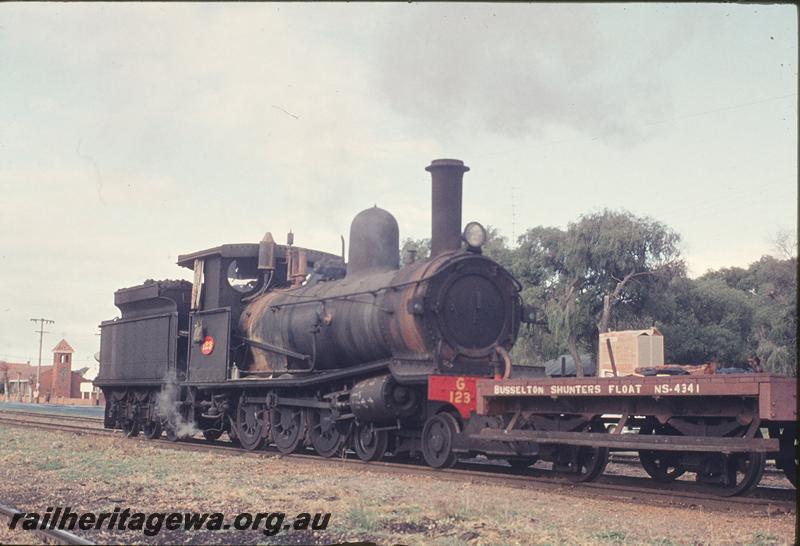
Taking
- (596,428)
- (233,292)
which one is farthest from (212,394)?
(596,428)

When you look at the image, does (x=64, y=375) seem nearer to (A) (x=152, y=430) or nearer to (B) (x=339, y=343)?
(A) (x=152, y=430)

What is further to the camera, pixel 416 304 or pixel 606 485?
pixel 416 304

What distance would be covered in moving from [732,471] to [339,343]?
694 cm

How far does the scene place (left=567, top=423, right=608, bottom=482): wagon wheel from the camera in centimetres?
1125

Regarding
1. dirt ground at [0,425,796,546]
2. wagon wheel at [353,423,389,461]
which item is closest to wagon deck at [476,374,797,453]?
dirt ground at [0,425,796,546]

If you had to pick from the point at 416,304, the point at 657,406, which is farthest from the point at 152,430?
the point at 657,406

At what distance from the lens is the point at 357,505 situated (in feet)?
29.6

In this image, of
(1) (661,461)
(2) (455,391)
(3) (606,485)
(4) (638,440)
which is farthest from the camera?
(2) (455,391)

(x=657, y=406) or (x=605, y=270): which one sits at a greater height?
(x=605, y=270)

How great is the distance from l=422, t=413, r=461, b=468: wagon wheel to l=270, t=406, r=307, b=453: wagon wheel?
10.8ft

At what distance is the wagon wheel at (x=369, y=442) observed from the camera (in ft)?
46.3

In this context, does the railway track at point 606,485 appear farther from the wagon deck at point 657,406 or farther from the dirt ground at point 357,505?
the wagon deck at point 657,406

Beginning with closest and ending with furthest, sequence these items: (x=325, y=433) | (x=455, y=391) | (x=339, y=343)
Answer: (x=455, y=391), (x=339, y=343), (x=325, y=433)

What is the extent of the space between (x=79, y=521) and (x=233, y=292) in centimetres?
1044
